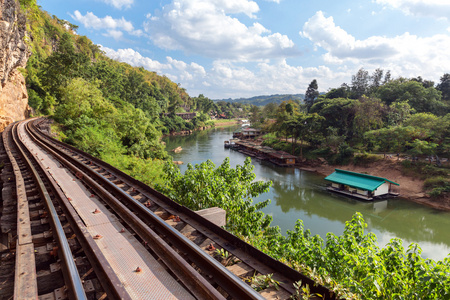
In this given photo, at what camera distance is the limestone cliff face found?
19797mm

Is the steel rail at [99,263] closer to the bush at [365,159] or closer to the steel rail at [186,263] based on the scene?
the steel rail at [186,263]

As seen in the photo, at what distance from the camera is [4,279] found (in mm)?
3057

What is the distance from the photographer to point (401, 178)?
2988cm

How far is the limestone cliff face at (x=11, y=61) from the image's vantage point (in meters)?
19.8

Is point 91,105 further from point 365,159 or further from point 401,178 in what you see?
point 401,178

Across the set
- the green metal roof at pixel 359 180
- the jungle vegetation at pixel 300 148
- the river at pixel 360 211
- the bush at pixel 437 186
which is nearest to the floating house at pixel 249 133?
the jungle vegetation at pixel 300 148

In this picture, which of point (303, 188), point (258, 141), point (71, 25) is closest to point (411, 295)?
point (303, 188)

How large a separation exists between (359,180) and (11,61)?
37484 mm

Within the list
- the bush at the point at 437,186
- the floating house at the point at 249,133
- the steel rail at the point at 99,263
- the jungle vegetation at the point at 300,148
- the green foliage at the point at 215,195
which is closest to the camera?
the steel rail at the point at 99,263

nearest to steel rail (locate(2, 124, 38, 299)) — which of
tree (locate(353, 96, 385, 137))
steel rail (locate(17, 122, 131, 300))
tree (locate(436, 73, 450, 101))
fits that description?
steel rail (locate(17, 122, 131, 300))

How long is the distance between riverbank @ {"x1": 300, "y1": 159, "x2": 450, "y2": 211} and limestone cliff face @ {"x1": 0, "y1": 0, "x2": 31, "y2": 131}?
121 feet

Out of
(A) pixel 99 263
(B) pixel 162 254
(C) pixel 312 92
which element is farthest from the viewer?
(C) pixel 312 92

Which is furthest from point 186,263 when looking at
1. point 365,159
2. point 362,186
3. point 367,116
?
point 367,116

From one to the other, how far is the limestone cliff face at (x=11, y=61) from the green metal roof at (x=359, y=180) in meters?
32.1
